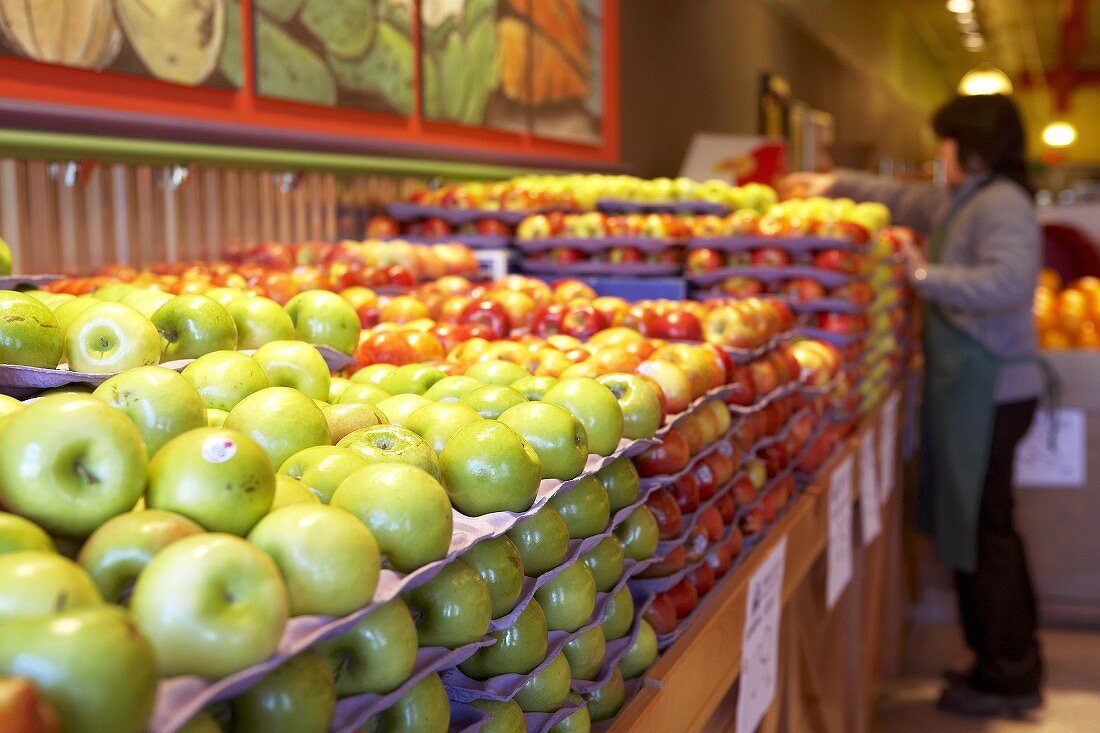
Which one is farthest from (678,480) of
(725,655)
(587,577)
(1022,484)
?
(1022,484)

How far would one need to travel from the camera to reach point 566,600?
1272 mm

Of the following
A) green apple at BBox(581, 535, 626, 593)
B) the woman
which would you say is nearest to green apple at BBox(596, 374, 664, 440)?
green apple at BBox(581, 535, 626, 593)

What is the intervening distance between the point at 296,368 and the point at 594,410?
16.1 inches

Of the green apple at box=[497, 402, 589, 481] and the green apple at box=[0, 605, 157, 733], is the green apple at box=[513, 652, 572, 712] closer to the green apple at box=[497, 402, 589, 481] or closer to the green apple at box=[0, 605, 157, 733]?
the green apple at box=[497, 402, 589, 481]

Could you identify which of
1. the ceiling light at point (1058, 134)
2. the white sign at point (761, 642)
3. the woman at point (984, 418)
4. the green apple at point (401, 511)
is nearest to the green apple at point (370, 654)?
the green apple at point (401, 511)

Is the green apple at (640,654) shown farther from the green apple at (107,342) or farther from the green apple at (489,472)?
the green apple at (107,342)

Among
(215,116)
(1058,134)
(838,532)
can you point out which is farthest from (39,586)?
(1058,134)

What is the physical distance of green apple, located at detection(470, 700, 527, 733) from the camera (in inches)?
43.1

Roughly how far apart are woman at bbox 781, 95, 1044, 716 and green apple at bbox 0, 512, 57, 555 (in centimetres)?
355

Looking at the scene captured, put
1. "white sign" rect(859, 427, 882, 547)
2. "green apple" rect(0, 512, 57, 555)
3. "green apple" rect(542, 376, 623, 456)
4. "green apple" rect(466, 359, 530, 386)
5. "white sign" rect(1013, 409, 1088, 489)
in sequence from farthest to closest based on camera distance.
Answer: "white sign" rect(1013, 409, 1088, 489) → "white sign" rect(859, 427, 882, 547) → "green apple" rect(466, 359, 530, 386) → "green apple" rect(542, 376, 623, 456) → "green apple" rect(0, 512, 57, 555)

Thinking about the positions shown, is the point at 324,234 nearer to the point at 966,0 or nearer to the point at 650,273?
the point at 650,273

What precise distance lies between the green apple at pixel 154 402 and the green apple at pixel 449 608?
0.89ft

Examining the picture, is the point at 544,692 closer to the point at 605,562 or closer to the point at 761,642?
the point at 605,562

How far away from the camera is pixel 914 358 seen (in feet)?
17.4
